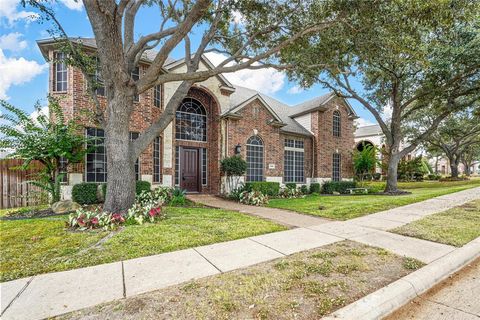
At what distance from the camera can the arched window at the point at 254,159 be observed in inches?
544

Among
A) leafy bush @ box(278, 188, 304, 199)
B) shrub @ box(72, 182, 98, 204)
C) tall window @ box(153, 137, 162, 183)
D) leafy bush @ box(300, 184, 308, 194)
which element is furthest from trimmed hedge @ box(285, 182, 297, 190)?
shrub @ box(72, 182, 98, 204)

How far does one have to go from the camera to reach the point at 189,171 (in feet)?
43.0

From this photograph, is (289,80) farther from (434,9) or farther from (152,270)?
(152,270)

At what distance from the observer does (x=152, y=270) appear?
10.8 feet

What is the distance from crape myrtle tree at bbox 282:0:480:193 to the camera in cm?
686

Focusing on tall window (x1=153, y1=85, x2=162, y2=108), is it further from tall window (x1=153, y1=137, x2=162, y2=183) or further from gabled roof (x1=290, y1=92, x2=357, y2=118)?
gabled roof (x1=290, y1=92, x2=357, y2=118)

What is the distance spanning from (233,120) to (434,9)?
892 cm

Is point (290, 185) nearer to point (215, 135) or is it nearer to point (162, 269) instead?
point (215, 135)

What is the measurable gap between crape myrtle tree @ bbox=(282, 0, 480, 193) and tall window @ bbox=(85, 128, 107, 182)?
843 centimetres

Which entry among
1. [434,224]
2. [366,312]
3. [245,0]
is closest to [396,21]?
[245,0]

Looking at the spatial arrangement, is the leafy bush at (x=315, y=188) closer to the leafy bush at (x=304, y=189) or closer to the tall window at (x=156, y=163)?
the leafy bush at (x=304, y=189)

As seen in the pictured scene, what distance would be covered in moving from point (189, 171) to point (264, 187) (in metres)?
4.18

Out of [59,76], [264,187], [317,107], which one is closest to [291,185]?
[264,187]

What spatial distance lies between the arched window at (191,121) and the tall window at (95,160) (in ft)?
12.3
